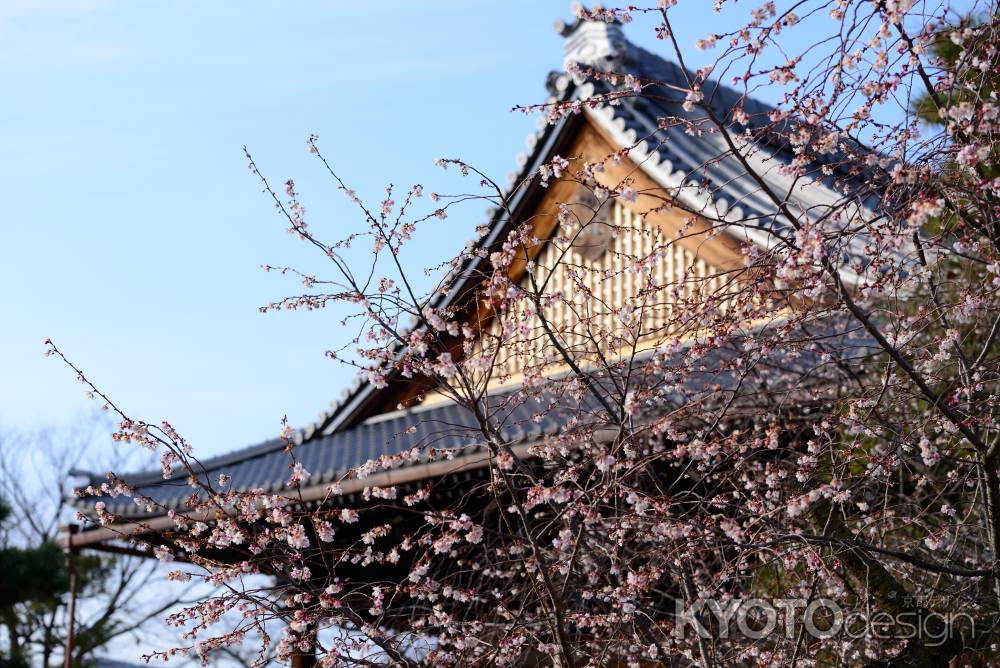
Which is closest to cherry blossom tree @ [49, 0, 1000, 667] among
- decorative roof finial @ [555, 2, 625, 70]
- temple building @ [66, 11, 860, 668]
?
temple building @ [66, 11, 860, 668]

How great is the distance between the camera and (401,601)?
19.5 feet

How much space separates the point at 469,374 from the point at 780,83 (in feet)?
4.40

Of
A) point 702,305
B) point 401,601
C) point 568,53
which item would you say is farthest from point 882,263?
point 568,53

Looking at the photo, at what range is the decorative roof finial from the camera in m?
10.1

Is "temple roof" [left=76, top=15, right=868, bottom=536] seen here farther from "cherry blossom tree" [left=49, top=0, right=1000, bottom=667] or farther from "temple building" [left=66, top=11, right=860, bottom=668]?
"cherry blossom tree" [left=49, top=0, right=1000, bottom=667]

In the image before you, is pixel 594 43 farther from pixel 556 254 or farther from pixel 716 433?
pixel 716 433

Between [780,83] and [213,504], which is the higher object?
[780,83]

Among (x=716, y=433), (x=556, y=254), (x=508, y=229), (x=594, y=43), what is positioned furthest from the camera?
(x=594, y=43)

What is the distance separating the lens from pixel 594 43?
10.6m

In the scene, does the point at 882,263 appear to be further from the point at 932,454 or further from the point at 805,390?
the point at 805,390

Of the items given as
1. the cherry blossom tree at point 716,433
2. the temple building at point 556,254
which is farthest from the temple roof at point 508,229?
the cherry blossom tree at point 716,433

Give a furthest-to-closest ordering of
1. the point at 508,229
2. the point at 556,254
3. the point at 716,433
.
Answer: the point at 556,254 → the point at 508,229 → the point at 716,433

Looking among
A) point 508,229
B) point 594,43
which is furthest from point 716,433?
point 594,43

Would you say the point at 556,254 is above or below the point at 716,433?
above
